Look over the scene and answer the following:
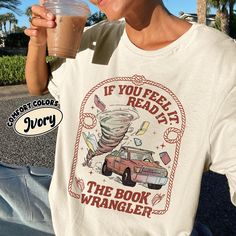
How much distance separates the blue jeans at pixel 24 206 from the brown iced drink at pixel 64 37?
1.29 feet

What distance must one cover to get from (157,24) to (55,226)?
25.2 inches

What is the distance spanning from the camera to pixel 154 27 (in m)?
1.28

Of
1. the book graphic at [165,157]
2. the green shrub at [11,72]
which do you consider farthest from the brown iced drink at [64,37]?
the green shrub at [11,72]

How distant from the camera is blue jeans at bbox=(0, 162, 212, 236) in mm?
1282

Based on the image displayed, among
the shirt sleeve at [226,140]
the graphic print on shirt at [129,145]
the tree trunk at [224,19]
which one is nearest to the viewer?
the shirt sleeve at [226,140]

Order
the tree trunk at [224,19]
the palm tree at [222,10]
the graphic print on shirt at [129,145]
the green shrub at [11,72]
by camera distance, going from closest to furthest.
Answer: the graphic print on shirt at [129,145] → the green shrub at [11,72] → the tree trunk at [224,19] → the palm tree at [222,10]

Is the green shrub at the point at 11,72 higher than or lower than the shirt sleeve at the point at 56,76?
lower

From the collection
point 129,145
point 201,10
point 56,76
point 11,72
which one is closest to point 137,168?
point 129,145

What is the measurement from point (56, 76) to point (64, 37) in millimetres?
150

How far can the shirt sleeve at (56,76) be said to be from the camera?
1387 millimetres

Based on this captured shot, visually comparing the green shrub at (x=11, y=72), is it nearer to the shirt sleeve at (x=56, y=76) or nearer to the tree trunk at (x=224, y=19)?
the shirt sleeve at (x=56, y=76)

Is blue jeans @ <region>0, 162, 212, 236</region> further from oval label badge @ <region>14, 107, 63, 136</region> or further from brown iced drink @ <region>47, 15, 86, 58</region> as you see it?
brown iced drink @ <region>47, 15, 86, 58</region>

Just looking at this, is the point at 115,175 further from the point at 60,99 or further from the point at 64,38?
the point at 64,38

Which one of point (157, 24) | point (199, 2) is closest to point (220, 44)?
point (157, 24)
